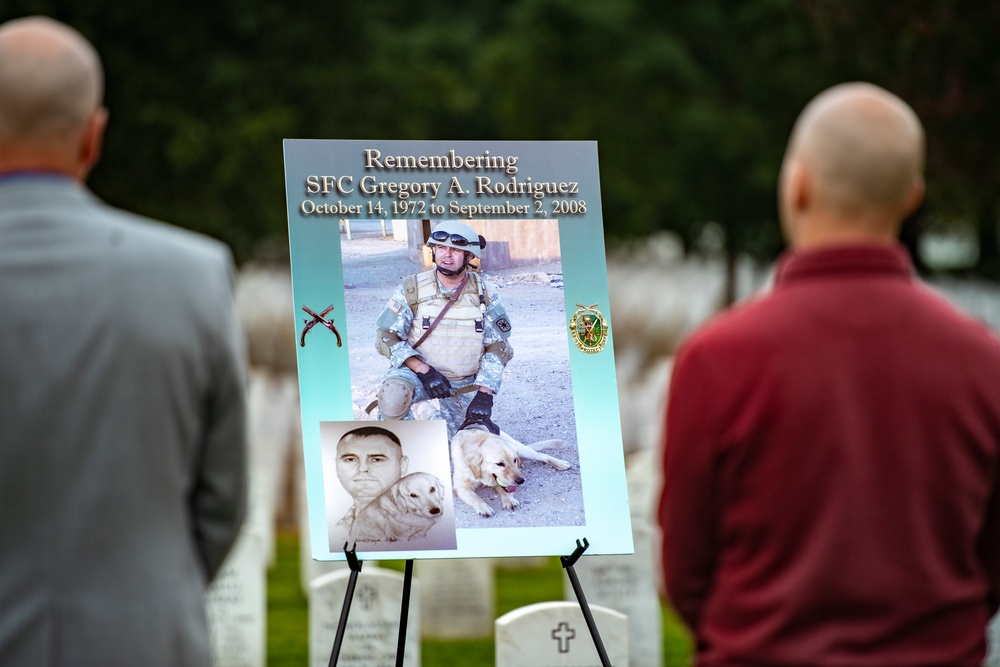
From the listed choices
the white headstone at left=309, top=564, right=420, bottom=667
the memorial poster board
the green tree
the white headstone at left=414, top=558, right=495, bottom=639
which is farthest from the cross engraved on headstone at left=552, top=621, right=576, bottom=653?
the green tree

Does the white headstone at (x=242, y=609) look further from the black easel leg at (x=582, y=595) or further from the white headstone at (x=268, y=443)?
the black easel leg at (x=582, y=595)

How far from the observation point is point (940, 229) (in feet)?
85.5

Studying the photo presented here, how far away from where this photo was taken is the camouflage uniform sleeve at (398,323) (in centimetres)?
493

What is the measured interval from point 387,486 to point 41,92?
2.12 m

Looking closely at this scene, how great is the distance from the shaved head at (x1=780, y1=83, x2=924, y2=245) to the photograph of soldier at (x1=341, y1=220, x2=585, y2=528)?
216cm

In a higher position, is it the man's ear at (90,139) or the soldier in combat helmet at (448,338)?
the man's ear at (90,139)

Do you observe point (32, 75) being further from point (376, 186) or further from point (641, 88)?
point (641, 88)

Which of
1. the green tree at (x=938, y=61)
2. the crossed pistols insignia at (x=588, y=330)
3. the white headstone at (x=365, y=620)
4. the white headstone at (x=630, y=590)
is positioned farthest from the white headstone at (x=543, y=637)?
the green tree at (x=938, y=61)

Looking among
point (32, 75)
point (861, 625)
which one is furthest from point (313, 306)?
point (861, 625)

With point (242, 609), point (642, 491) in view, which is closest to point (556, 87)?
point (642, 491)

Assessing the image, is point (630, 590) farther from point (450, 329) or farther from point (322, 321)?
point (322, 321)

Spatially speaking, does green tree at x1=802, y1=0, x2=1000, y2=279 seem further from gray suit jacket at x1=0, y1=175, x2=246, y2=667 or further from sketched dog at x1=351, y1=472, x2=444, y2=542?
gray suit jacket at x1=0, y1=175, x2=246, y2=667

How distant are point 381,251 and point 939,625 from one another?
2.61 m

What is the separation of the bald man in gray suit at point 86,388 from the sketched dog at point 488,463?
1.92 m
